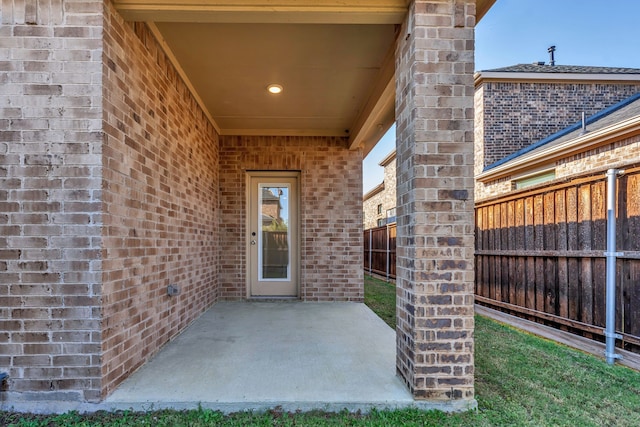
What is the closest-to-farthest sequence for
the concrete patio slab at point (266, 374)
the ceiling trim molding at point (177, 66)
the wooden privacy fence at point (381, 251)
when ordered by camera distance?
the concrete patio slab at point (266, 374) → the ceiling trim molding at point (177, 66) → the wooden privacy fence at point (381, 251)

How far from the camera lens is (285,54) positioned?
137 inches

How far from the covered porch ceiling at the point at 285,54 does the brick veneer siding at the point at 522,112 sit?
5.18 m

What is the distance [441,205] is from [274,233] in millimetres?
4196

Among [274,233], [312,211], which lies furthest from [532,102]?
[274,233]

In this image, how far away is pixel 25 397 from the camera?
2.25m

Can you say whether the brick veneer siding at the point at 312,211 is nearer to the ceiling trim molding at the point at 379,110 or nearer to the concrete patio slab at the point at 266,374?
the ceiling trim molding at the point at 379,110

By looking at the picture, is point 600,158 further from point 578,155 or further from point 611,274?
point 611,274

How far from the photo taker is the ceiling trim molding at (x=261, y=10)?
2492 mm

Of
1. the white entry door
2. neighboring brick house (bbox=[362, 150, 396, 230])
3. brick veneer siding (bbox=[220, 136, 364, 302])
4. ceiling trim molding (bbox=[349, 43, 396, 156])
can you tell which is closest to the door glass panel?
the white entry door

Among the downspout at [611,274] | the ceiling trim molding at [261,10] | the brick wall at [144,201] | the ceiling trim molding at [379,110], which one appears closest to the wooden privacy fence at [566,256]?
the downspout at [611,274]

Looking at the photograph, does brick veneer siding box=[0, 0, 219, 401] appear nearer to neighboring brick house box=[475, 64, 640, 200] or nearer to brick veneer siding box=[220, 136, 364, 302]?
brick veneer siding box=[220, 136, 364, 302]

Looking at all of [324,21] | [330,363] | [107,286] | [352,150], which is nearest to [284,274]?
[352,150]

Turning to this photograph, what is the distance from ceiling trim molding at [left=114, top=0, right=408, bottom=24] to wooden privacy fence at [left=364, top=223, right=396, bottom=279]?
7153 mm

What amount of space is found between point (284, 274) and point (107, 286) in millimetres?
3925
